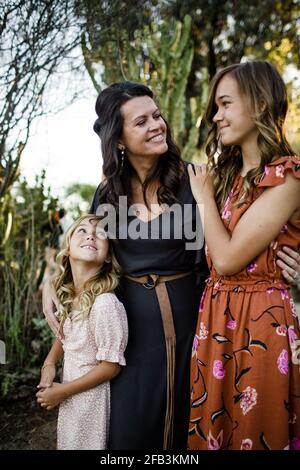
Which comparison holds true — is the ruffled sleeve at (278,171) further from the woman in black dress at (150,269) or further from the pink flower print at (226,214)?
the woman in black dress at (150,269)

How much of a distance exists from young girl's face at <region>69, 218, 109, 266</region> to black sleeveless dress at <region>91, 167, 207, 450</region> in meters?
0.11

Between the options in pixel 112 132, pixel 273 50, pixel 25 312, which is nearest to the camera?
pixel 112 132

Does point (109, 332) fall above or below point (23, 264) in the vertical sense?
below

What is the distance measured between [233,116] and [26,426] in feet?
8.01

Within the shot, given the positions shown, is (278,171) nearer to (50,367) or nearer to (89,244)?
(89,244)

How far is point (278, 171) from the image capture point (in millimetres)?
1706

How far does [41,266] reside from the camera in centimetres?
438

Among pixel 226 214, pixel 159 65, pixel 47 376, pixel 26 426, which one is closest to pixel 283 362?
pixel 226 214

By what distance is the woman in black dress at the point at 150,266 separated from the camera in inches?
79.0

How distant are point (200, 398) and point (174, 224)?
2.55 feet

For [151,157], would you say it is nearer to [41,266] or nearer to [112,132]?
[112,132]

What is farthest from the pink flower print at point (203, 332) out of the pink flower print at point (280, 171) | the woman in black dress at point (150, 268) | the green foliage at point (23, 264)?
the green foliage at point (23, 264)

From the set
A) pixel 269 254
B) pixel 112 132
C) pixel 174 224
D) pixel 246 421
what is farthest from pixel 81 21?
→ pixel 246 421

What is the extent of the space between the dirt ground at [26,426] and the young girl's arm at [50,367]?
1.00 metres
